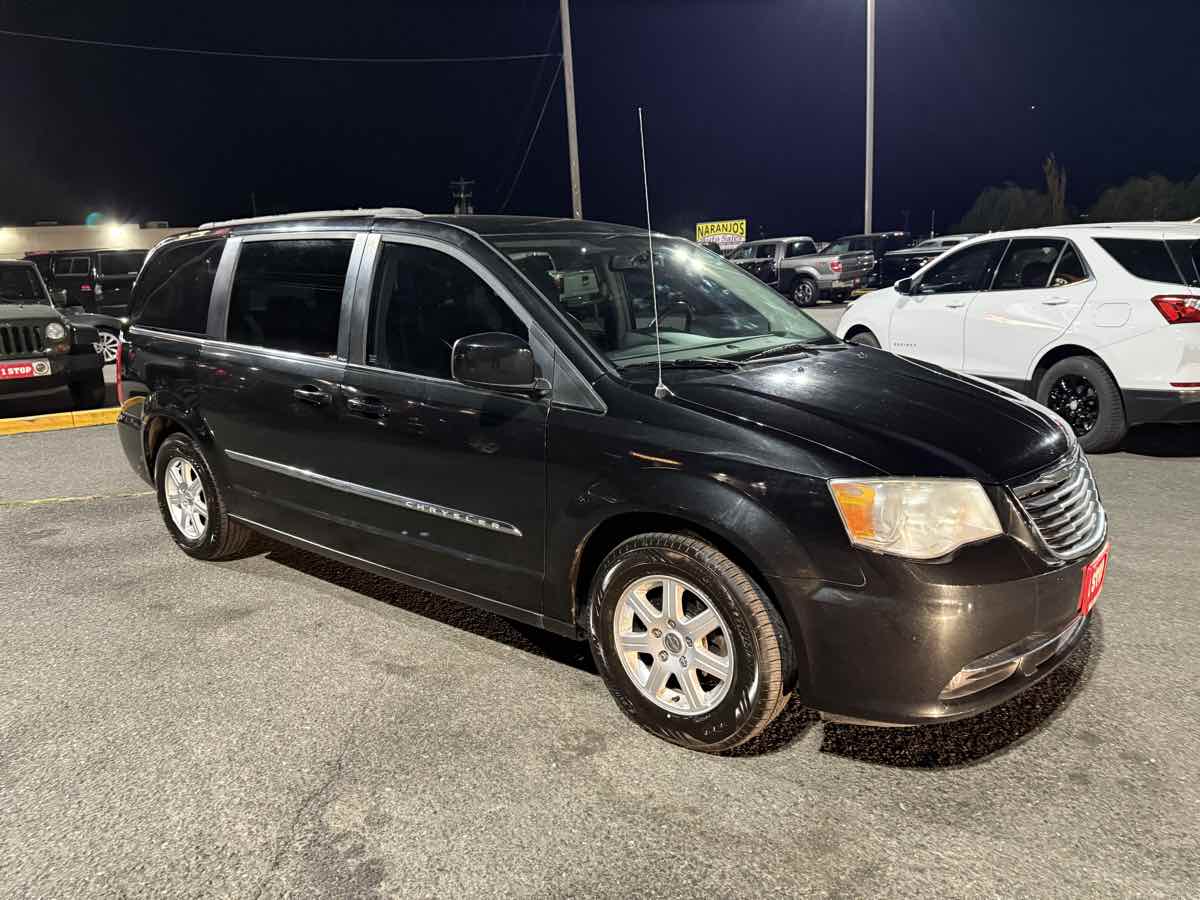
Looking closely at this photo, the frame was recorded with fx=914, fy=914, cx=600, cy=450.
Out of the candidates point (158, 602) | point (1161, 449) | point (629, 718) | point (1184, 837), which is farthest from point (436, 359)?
point (1161, 449)

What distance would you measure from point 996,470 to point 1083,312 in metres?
4.68

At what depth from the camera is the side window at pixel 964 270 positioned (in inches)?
296

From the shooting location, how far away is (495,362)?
3.12 meters

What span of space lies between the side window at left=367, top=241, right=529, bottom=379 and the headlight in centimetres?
149

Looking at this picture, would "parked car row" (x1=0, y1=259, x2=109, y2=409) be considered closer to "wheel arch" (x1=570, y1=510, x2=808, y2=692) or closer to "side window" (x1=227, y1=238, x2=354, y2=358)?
"side window" (x1=227, y1=238, x2=354, y2=358)

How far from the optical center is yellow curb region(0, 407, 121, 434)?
355 inches

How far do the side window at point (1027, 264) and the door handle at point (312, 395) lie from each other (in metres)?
5.66

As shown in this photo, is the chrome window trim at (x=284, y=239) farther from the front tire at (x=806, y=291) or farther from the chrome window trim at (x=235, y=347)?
the front tire at (x=806, y=291)

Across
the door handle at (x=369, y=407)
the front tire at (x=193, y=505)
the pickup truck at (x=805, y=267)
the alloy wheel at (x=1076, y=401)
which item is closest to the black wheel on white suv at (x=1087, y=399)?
the alloy wheel at (x=1076, y=401)

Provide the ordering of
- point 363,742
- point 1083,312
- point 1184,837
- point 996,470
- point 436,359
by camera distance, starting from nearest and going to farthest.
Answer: point 1184,837
point 996,470
point 363,742
point 436,359
point 1083,312

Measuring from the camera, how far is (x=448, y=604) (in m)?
4.30

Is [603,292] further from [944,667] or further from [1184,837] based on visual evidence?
[1184,837]

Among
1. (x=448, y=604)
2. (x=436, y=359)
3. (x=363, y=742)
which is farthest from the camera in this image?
(x=448, y=604)

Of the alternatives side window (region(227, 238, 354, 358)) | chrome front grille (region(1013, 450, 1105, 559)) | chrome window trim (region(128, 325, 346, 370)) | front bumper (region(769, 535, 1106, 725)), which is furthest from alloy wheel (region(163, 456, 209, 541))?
chrome front grille (region(1013, 450, 1105, 559))
